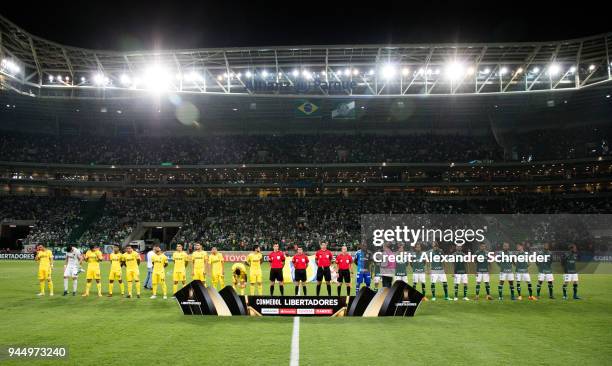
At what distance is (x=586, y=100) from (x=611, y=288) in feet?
113

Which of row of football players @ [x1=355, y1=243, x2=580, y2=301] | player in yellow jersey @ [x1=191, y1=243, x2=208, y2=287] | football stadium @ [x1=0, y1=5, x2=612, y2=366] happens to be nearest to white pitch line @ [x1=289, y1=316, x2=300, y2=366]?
football stadium @ [x1=0, y1=5, x2=612, y2=366]

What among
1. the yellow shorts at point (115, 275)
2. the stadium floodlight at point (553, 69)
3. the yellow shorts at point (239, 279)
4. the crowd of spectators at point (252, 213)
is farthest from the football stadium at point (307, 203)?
the stadium floodlight at point (553, 69)

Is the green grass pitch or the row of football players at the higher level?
the row of football players

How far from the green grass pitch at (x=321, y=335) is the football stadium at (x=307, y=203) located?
105 mm

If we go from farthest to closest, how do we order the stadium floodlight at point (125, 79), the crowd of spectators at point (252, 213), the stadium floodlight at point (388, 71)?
the crowd of spectators at point (252, 213)
the stadium floodlight at point (125, 79)
the stadium floodlight at point (388, 71)

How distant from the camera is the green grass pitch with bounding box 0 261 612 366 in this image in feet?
29.9

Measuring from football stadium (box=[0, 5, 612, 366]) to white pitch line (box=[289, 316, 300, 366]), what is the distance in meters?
0.07

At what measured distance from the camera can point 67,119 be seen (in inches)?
2324

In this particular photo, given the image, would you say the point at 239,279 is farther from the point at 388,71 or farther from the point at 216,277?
the point at 388,71

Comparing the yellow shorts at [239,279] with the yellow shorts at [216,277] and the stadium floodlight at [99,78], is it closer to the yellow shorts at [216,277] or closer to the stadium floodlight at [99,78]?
the yellow shorts at [216,277]

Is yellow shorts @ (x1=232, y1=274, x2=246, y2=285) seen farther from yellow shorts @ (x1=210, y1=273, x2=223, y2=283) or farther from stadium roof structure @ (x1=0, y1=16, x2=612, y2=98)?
stadium roof structure @ (x1=0, y1=16, x2=612, y2=98)

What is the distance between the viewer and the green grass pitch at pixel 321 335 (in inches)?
359

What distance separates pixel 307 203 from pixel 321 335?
1641 inches

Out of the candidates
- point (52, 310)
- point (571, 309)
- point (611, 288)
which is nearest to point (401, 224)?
point (571, 309)
